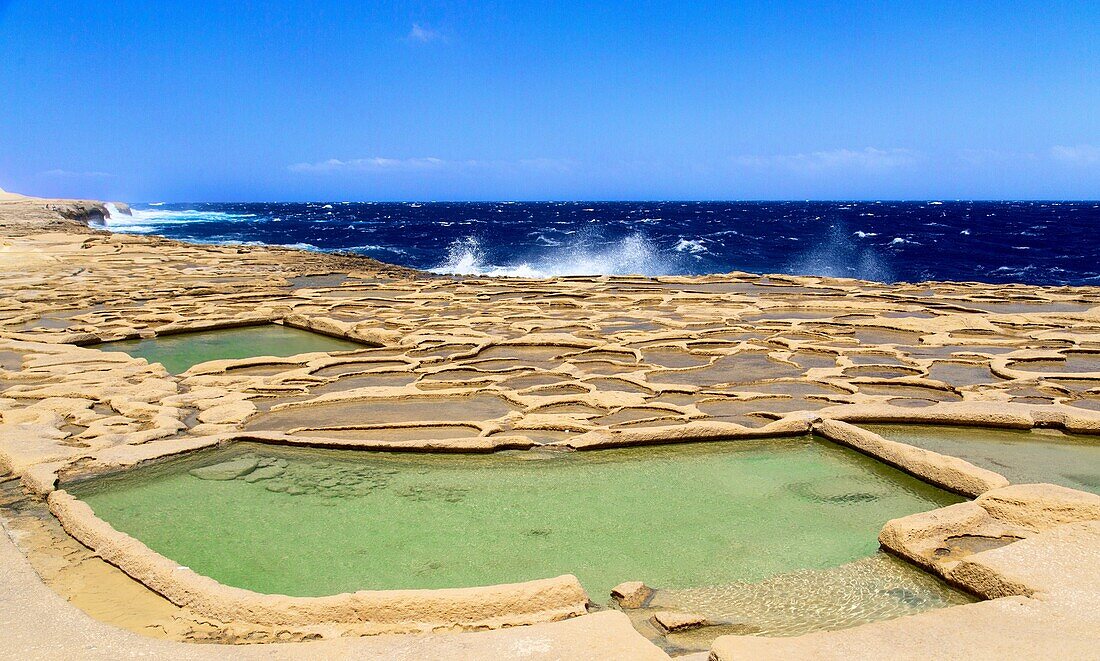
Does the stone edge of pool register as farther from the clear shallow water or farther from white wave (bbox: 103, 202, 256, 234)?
white wave (bbox: 103, 202, 256, 234)

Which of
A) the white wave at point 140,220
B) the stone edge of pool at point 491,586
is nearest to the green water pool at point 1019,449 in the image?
the stone edge of pool at point 491,586

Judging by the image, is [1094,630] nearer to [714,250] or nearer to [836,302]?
[836,302]

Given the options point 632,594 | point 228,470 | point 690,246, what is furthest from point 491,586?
point 690,246

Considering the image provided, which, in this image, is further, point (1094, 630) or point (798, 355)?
point (798, 355)

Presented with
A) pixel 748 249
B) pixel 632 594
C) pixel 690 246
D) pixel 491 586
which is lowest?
pixel 632 594

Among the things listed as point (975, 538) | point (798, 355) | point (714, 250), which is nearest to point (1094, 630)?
point (975, 538)

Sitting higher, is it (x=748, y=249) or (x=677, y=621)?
(x=748, y=249)

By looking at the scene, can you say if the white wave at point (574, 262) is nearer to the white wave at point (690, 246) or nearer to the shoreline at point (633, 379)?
the white wave at point (690, 246)

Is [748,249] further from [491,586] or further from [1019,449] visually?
[491,586]
